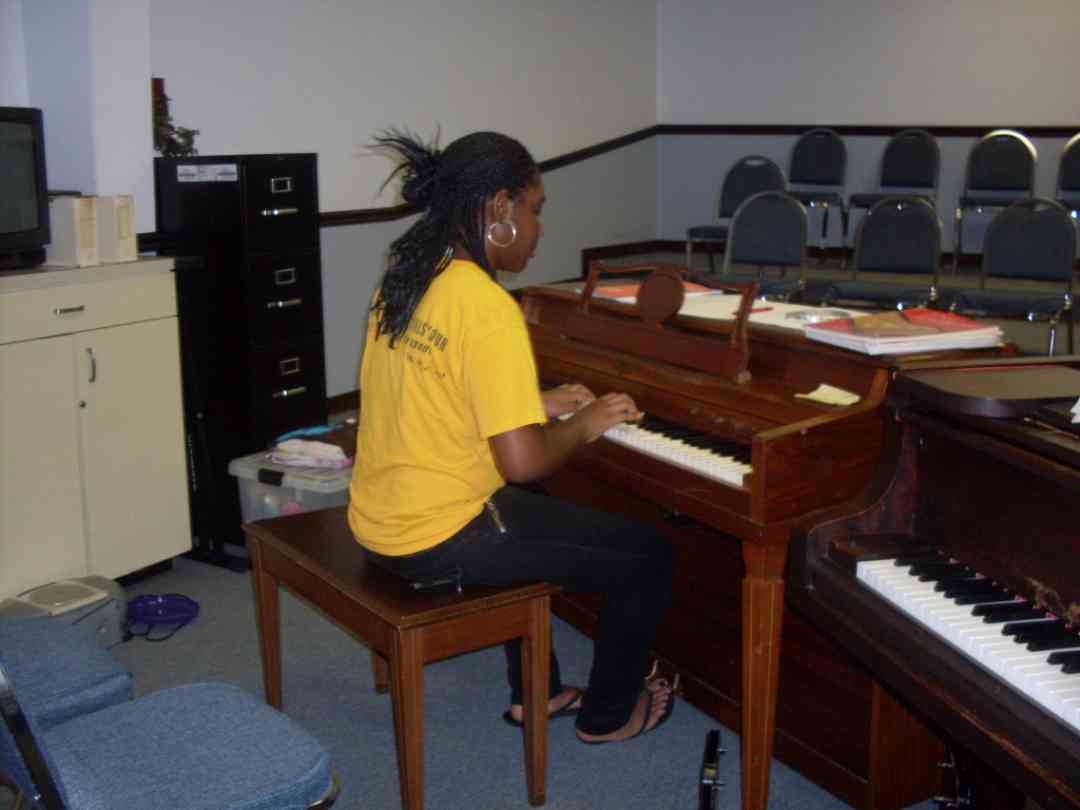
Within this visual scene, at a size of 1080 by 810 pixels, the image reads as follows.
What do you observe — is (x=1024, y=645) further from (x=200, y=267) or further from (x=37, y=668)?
(x=200, y=267)

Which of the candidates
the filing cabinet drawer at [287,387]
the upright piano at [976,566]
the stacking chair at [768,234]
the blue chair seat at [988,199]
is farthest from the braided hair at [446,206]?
the blue chair seat at [988,199]

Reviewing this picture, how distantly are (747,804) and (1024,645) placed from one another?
39.8 inches

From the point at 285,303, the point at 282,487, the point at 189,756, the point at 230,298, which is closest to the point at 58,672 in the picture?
the point at 189,756

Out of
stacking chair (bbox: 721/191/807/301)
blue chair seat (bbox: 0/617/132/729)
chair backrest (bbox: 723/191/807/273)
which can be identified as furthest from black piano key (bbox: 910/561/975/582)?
chair backrest (bbox: 723/191/807/273)

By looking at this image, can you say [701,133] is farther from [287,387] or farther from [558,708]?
[558,708]

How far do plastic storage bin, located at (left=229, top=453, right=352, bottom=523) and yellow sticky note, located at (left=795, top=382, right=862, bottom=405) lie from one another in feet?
5.50

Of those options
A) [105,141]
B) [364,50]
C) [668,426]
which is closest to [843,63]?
[364,50]

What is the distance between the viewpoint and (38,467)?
344cm

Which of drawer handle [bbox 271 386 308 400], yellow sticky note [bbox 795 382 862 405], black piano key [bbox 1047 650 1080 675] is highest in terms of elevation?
yellow sticky note [bbox 795 382 862 405]

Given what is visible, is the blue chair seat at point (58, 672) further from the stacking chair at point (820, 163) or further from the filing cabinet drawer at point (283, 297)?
the stacking chair at point (820, 163)

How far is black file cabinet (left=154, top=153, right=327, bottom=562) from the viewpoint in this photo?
3.99 m

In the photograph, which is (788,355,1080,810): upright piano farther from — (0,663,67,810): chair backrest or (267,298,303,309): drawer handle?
(267,298,303,309): drawer handle

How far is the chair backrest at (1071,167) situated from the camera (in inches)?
281

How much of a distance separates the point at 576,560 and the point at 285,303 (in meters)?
2.10
